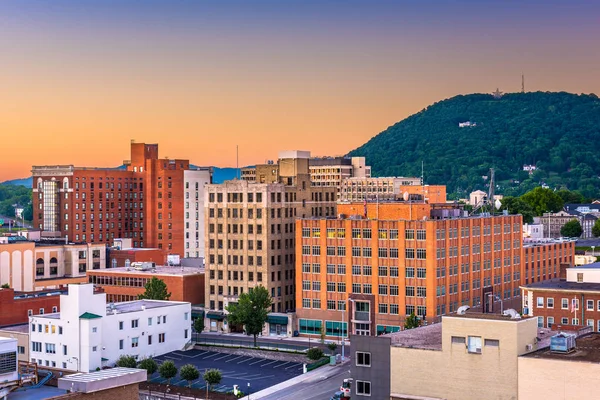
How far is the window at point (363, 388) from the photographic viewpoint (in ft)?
226

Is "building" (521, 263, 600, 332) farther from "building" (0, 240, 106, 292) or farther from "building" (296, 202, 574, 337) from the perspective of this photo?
"building" (0, 240, 106, 292)

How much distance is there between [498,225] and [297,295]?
31.5 meters

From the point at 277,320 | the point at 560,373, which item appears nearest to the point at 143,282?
the point at 277,320

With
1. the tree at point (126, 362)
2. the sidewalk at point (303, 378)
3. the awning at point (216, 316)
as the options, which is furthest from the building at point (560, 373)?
the awning at point (216, 316)

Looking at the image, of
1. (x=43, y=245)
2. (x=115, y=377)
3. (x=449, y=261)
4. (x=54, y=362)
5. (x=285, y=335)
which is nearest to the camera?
(x=115, y=377)

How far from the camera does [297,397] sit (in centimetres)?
9588

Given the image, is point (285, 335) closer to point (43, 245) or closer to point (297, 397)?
point (297, 397)

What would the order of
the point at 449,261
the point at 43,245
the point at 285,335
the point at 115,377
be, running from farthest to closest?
the point at 43,245 → the point at 285,335 → the point at 449,261 → the point at 115,377

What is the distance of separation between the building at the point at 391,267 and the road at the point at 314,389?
18.0m

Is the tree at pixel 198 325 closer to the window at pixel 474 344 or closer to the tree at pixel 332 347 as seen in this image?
the tree at pixel 332 347

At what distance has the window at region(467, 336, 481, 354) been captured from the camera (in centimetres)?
6253

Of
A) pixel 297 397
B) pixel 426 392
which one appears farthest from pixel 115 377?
pixel 297 397

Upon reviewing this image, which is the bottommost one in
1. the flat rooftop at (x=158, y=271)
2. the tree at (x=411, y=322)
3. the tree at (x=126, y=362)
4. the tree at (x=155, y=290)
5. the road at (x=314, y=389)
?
the road at (x=314, y=389)

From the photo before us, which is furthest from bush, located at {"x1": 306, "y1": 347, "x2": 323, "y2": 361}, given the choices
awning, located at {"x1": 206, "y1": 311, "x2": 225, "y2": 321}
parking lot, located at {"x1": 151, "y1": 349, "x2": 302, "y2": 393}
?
awning, located at {"x1": 206, "y1": 311, "x2": 225, "y2": 321}
